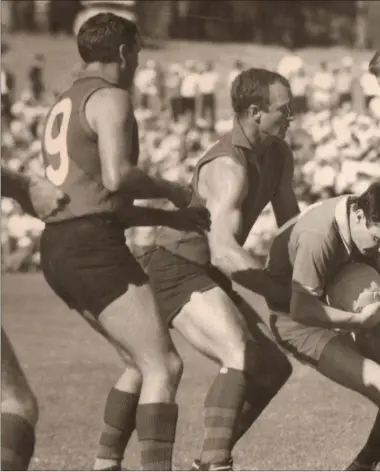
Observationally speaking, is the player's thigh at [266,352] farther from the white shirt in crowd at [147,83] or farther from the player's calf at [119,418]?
the white shirt in crowd at [147,83]

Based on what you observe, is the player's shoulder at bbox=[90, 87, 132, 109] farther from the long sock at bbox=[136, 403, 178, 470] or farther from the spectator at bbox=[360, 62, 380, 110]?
the spectator at bbox=[360, 62, 380, 110]

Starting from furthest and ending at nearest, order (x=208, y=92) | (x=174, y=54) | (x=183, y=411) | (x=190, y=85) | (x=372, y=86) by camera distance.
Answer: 1. (x=174, y=54)
2. (x=190, y=85)
3. (x=208, y=92)
4. (x=372, y=86)
5. (x=183, y=411)

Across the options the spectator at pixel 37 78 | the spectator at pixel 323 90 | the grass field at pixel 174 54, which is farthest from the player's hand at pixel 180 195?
the grass field at pixel 174 54

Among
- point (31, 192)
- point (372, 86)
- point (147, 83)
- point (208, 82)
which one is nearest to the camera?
point (31, 192)

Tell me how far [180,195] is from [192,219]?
165 millimetres

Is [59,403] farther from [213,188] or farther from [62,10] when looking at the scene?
[62,10]

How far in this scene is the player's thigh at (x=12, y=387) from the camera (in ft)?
13.2

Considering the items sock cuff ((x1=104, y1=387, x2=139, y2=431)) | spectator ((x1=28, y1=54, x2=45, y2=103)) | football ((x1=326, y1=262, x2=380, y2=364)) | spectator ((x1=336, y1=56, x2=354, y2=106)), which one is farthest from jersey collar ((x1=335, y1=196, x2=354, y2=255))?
spectator ((x1=28, y1=54, x2=45, y2=103))

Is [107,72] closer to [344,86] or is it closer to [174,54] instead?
[344,86]

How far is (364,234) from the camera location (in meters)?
4.94

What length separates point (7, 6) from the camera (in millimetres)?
23766

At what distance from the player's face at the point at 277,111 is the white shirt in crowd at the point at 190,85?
1301 centimetres

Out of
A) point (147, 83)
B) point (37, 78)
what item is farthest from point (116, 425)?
point (37, 78)

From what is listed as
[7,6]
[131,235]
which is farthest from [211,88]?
[7,6]
